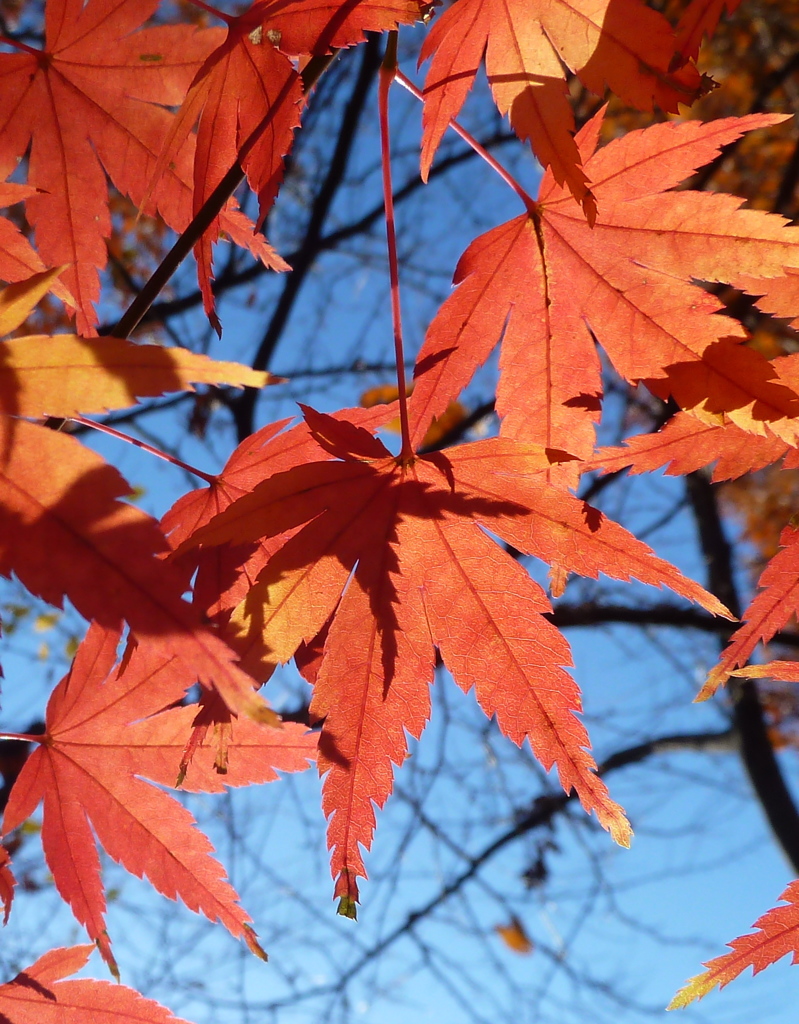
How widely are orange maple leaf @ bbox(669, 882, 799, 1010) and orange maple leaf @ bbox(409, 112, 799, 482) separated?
0.42 m

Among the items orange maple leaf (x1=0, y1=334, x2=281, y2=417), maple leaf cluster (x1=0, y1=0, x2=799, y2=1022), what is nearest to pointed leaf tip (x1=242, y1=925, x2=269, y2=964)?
maple leaf cluster (x1=0, y1=0, x2=799, y2=1022)

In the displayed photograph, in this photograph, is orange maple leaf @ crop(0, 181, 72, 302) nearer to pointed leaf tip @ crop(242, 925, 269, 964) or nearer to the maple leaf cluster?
the maple leaf cluster

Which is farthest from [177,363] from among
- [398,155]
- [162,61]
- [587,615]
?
[398,155]

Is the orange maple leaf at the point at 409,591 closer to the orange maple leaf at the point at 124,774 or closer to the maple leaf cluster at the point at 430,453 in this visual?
the maple leaf cluster at the point at 430,453

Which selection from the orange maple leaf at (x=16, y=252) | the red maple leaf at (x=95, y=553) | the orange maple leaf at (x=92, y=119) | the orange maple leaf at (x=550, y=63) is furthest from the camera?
the orange maple leaf at (x=92, y=119)

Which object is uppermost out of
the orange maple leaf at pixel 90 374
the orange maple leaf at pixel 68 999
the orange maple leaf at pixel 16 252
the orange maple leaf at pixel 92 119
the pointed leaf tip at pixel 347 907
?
the orange maple leaf at pixel 92 119

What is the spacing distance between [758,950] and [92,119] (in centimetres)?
107

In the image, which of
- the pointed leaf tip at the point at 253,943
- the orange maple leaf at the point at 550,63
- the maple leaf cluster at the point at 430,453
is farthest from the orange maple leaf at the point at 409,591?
the orange maple leaf at the point at 550,63

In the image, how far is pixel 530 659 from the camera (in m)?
0.68

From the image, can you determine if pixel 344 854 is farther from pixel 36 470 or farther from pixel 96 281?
pixel 96 281

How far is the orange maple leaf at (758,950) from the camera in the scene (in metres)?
0.66

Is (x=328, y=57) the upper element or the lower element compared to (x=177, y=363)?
upper

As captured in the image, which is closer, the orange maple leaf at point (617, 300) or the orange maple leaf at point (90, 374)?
the orange maple leaf at point (90, 374)

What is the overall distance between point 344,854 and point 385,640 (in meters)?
0.18
